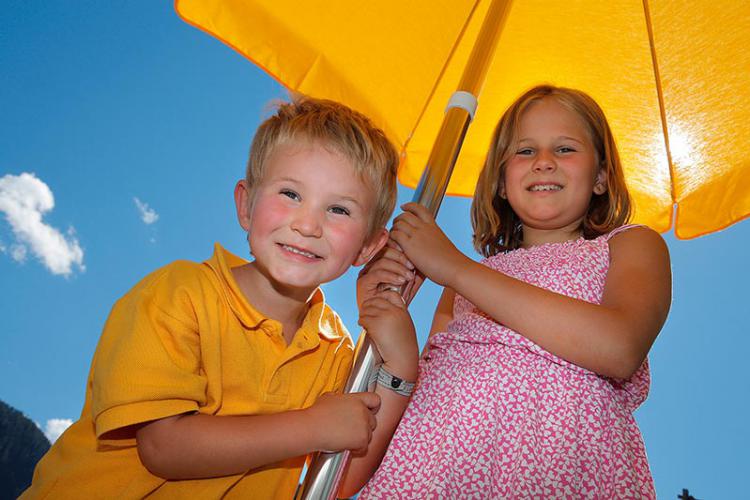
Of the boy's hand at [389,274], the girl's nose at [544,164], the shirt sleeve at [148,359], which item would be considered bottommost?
the shirt sleeve at [148,359]

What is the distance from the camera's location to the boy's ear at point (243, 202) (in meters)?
1.34

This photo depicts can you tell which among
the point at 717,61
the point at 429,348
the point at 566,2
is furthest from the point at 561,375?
the point at 566,2

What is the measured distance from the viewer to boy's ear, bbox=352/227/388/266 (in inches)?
55.0

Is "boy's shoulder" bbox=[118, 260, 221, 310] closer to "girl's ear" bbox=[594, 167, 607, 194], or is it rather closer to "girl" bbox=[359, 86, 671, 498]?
"girl" bbox=[359, 86, 671, 498]

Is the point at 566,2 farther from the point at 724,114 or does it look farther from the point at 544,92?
the point at 724,114

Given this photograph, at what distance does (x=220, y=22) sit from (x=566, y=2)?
109cm

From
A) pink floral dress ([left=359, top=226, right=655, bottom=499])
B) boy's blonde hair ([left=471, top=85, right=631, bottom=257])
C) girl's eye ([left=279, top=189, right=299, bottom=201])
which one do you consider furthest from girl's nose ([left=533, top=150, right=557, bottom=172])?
girl's eye ([left=279, top=189, right=299, bottom=201])

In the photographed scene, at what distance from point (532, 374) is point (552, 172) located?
0.62 meters

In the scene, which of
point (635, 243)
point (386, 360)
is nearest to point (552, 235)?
point (635, 243)

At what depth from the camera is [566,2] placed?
1.82 metres

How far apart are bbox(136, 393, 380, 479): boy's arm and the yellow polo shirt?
Result: 0.15 ft

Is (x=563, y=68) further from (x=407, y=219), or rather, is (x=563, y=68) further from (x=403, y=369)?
(x=403, y=369)

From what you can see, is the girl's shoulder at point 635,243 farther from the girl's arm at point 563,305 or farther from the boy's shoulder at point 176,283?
the boy's shoulder at point 176,283

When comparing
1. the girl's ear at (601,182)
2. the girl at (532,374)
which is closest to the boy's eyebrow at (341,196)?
the girl at (532,374)
